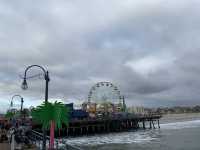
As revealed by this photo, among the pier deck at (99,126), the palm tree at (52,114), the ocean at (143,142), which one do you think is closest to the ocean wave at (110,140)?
the ocean at (143,142)

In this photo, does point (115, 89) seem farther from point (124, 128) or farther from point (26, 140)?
point (26, 140)

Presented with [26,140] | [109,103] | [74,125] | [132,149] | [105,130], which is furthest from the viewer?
[109,103]

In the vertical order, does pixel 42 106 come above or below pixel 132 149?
above

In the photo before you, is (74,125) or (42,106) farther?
(74,125)

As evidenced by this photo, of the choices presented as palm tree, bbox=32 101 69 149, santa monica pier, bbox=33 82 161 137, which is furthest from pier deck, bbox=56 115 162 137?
palm tree, bbox=32 101 69 149

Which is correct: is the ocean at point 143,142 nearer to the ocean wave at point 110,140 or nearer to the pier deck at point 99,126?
the ocean wave at point 110,140

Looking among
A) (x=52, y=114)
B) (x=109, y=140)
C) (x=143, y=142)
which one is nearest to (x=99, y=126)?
(x=109, y=140)

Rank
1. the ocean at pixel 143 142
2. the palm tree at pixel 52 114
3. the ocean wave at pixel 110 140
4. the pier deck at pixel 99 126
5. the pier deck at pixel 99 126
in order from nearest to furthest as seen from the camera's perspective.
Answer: the palm tree at pixel 52 114, the ocean at pixel 143 142, the ocean wave at pixel 110 140, the pier deck at pixel 99 126, the pier deck at pixel 99 126

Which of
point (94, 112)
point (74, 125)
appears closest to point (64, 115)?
point (74, 125)

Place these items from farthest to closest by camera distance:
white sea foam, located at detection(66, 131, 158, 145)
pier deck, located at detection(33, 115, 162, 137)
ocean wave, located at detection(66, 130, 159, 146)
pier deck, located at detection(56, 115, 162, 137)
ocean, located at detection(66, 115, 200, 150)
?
pier deck, located at detection(56, 115, 162, 137), pier deck, located at detection(33, 115, 162, 137), white sea foam, located at detection(66, 131, 158, 145), ocean wave, located at detection(66, 130, 159, 146), ocean, located at detection(66, 115, 200, 150)

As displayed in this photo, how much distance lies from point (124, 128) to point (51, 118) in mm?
92616

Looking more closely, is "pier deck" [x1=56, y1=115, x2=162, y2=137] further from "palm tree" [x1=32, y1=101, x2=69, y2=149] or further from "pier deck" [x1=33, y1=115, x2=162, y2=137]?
"palm tree" [x1=32, y1=101, x2=69, y2=149]

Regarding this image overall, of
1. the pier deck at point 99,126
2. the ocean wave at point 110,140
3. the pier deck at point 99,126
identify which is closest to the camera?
the ocean wave at point 110,140

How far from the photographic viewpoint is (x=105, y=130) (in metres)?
103
